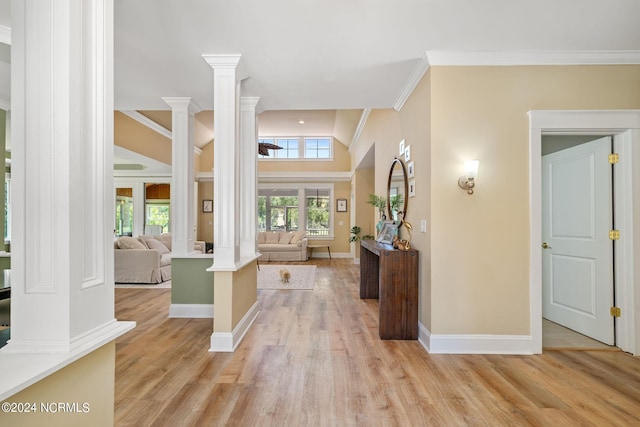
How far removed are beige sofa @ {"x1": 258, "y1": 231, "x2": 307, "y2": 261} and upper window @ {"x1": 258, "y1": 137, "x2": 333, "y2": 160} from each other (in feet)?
8.73

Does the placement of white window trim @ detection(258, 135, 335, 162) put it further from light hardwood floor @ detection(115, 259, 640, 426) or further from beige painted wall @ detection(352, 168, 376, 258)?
light hardwood floor @ detection(115, 259, 640, 426)

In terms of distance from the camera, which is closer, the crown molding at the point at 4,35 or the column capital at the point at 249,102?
the crown molding at the point at 4,35

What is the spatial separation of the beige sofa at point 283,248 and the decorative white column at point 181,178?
440 centimetres

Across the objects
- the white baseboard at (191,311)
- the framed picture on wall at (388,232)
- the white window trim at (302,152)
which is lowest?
the white baseboard at (191,311)

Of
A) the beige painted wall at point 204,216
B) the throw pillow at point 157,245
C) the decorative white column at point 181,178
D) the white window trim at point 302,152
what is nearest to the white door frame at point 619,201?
the decorative white column at point 181,178

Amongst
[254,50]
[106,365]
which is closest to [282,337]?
[106,365]

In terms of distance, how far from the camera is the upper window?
965 centimetres

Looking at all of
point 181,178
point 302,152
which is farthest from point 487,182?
point 302,152

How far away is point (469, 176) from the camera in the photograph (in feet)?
8.65

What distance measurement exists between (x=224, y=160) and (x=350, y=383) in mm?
2191

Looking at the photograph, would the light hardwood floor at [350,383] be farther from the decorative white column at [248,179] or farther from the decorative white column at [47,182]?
the decorative white column at [47,182]

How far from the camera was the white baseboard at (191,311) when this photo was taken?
362cm

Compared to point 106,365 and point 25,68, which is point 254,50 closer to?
point 25,68

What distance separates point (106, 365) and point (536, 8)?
3.38m
